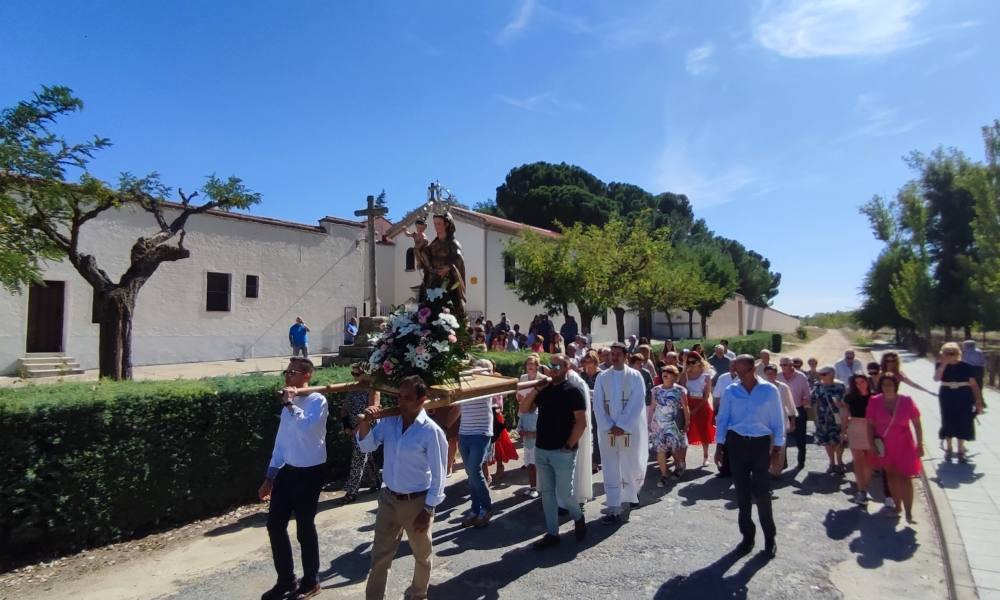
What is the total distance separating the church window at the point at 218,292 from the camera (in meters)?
20.3

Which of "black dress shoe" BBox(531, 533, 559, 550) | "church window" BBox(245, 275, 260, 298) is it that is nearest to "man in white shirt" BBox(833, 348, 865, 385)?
"black dress shoe" BBox(531, 533, 559, 550)

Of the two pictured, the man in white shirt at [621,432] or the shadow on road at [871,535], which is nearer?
the shadow on road at [871,535]

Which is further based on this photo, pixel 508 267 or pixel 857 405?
pixel 508 267

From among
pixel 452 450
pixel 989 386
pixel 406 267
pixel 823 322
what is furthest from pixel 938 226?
pixel 823 322

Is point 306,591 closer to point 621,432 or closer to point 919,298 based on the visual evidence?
point 621,432

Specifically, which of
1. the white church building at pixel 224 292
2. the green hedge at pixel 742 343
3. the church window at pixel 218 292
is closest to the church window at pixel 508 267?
the white church building at pixel 224 292

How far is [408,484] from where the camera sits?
13.2 feet

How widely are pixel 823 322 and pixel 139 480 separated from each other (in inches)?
4308

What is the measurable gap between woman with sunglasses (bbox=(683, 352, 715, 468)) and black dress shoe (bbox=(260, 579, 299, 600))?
20.0 feet

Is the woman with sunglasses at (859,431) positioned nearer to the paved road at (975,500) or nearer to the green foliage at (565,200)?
the paved road at (975,500)

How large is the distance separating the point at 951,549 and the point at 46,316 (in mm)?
20754

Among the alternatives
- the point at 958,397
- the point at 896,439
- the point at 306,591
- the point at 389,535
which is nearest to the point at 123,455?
the point at 306,591

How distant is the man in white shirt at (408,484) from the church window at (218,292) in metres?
18.6

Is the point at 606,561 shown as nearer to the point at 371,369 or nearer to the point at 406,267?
the point at 371,369
